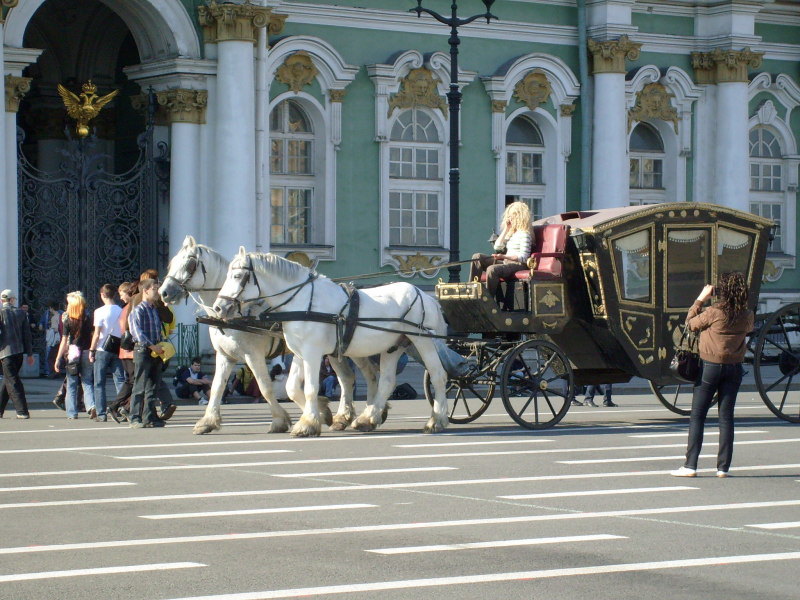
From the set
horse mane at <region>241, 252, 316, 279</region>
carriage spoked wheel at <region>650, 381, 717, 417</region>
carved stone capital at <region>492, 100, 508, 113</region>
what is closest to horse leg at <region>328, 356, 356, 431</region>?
horse mane at <region>241, 252, 316, 279</region>

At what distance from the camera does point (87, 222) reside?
29.4m

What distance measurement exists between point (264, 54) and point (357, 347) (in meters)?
13.3

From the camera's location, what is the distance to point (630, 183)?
118 feet

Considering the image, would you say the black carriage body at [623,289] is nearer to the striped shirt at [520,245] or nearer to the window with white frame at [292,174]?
the striped shirt at [520,245]

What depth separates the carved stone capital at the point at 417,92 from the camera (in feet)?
107

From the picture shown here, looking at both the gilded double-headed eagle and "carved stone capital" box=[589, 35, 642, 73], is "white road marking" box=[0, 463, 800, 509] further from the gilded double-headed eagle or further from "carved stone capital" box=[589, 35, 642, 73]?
"carved stone capital" box=[589, 35, 642, 73]

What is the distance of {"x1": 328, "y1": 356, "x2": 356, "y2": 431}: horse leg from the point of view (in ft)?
60.0

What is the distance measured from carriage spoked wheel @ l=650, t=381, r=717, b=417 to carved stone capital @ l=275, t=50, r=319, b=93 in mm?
8861

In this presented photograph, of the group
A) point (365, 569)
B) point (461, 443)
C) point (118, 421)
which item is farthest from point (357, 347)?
point (365, 569)

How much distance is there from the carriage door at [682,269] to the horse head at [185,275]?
4932mm

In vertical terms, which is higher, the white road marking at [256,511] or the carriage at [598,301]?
the carriage at [598,301]

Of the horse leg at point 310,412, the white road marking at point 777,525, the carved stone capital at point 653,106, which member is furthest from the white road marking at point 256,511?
the carved stone capital at point 653,106

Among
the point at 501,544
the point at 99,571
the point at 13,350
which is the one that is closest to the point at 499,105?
the point at 13,350

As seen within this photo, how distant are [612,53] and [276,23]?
7.40m
